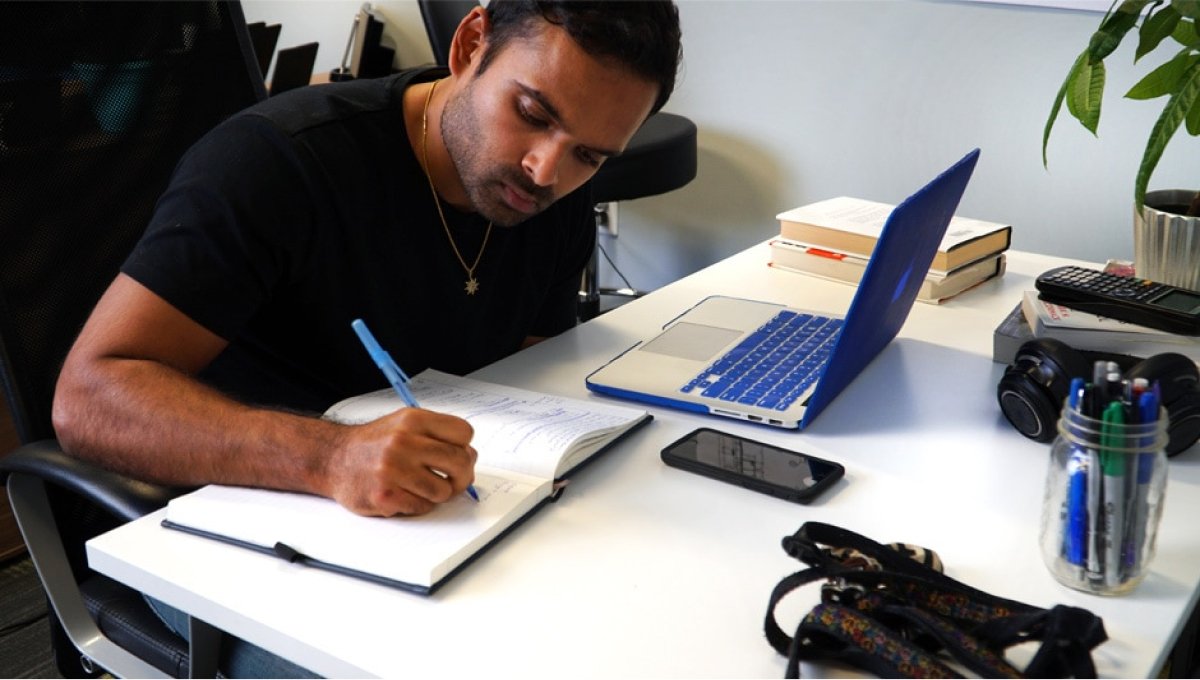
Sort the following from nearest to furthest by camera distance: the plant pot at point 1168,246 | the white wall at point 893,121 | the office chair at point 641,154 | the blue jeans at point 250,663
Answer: the blue jeans at point 250,663 < the plant pot at point 1168,246 < the white wall at point 893,121 < the office chair at point 641,154

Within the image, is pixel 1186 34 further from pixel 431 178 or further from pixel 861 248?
pixel 431 178

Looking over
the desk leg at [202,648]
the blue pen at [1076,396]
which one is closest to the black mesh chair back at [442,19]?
the desk leg at [202,648]

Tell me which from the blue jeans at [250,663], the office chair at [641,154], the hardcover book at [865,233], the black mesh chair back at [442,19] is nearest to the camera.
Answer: the blue jeans at [250,663]

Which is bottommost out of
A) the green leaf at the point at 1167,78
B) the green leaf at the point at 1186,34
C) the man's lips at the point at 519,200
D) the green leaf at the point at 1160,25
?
the man's lips at the point at 519,200

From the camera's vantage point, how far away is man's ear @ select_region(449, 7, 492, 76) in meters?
1.22

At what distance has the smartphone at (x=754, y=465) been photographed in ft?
3.16

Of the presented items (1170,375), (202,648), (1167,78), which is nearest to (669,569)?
(202,648)

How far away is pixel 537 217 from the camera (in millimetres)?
1456

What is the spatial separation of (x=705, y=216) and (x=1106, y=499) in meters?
1.99

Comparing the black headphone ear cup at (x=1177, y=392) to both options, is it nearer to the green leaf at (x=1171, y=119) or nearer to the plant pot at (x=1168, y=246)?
the green leaf at (x=1171, y=119)

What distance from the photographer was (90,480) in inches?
39.6

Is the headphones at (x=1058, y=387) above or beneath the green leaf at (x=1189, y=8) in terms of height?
beneath

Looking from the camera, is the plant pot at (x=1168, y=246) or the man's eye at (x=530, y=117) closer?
the man's eye at (x=530, y=117)

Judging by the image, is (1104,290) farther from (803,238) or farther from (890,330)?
(803,238)
